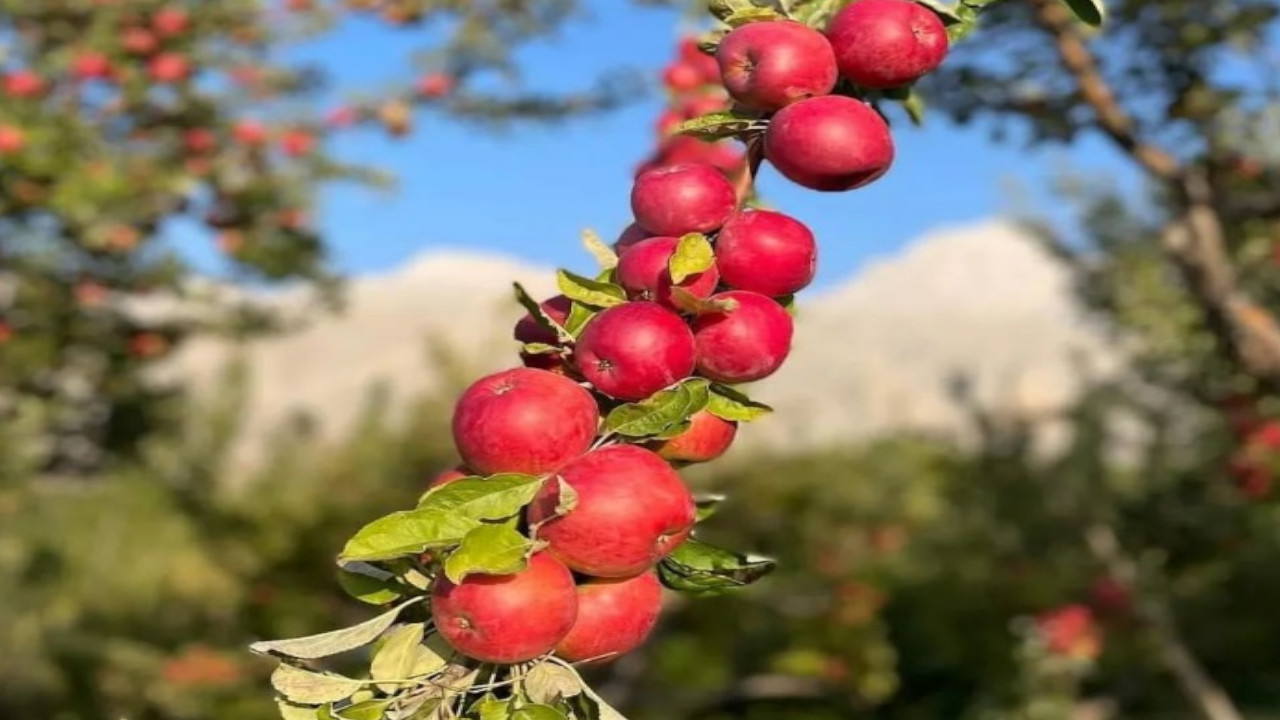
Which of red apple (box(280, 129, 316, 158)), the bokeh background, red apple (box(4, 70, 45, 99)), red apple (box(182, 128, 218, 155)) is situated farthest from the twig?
red apple (box(4, 70, 45, 99))

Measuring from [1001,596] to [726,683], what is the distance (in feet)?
6.22

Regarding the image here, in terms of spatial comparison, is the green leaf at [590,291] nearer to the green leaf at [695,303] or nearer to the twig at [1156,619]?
the green leaf at [695,303]

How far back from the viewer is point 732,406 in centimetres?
87

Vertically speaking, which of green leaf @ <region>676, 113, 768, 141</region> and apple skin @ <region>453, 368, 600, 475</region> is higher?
green leaf @ <region>676, 113, 768, 141</region>

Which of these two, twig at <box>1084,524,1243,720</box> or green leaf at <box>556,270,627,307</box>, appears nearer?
green leaf at <box>556,270,627,307</box>

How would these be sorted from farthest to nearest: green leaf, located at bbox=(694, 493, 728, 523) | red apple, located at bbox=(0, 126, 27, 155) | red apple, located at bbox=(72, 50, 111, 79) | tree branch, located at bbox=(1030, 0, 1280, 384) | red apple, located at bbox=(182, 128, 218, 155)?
red apple, located at bbox=(182, 128, 218, 155) < red apple, located at bbox=(72, 50, 111, 79) < red apple, located at bbox=(0, 126, 27, 155) < tree branch, located at bbox=(1030, 0, 1280, 384) < green leaf, located at bbox=(694, 493, 728, 523)

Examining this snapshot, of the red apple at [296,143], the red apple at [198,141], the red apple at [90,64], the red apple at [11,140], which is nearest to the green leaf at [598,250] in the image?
the red apple at [11,140]

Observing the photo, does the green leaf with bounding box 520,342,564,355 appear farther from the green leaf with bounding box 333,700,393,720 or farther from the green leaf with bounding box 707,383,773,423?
the green leaf with bounding box 333,700,393,720

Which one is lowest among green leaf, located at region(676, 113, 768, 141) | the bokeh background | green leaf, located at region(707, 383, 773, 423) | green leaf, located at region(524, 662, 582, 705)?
the bokeh background

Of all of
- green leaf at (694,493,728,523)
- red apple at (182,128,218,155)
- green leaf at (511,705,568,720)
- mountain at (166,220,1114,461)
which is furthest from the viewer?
mountain at (166,220,1114,461)

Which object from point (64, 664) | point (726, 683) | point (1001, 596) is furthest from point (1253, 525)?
point (64, 664)

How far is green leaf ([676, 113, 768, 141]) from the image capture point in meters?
0.91

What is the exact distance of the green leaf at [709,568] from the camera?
878 millimetres

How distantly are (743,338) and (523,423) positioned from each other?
6.1 inches
